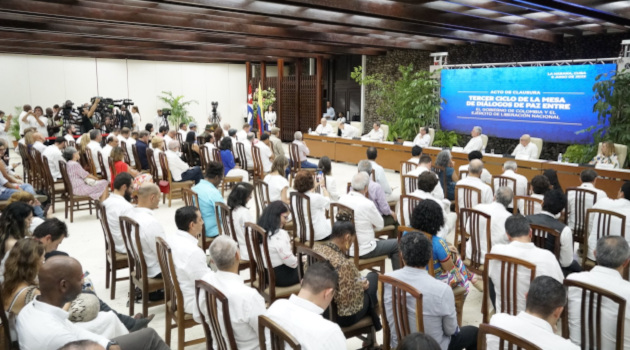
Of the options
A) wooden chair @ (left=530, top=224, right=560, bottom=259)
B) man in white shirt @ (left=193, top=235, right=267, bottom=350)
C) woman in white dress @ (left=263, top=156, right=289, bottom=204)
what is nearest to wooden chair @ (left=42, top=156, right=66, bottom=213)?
woman in white dress @ (left=263, top=156, right=289, bottom=204)

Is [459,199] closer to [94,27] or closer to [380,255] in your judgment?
[380,255]

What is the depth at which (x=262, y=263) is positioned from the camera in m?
3.32

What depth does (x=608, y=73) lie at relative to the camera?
8656 millimetres

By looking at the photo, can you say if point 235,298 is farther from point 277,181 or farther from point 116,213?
point 277,181

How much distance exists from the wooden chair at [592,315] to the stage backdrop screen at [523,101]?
26.2ft

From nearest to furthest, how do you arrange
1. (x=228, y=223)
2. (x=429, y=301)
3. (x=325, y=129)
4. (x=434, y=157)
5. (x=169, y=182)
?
1. (x=429, y=301)
2. (x=228, y=223)
3. (x=169, y=182)
4. (x=434, y=157)
5. (x=325, y=129)

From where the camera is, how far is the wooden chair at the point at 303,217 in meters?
4.11

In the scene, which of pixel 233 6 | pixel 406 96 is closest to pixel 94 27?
pixel 233 6

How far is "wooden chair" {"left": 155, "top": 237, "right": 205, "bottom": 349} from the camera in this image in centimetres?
290

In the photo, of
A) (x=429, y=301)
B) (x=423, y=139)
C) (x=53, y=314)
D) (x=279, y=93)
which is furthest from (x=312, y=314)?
(x=279, y=93)

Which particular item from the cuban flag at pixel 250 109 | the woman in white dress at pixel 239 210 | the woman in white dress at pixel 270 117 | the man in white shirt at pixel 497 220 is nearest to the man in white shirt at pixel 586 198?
the man in white shirt at pixel 497 220

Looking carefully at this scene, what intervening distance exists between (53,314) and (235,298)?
0.82 meters

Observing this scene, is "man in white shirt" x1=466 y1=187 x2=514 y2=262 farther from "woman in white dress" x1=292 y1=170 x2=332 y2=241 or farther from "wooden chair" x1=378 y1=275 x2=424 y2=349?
"wooden chair" x1=378 y1=275 x2=424 y2=349

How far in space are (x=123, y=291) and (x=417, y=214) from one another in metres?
2.87
